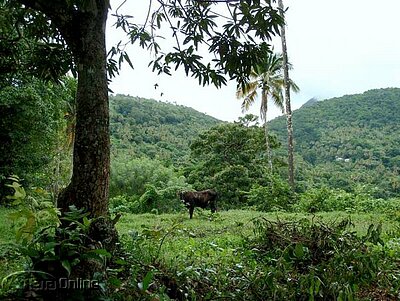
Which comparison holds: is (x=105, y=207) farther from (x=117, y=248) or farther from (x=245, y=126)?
(x=245, y=126)

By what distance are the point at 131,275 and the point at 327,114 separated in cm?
3635

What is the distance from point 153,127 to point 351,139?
16564 mm

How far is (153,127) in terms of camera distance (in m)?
36.3

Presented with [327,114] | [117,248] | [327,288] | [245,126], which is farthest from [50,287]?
[327,114]

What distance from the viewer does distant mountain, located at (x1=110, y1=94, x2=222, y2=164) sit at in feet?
107

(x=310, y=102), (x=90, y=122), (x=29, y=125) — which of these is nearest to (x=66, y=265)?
(x=90, y=122)

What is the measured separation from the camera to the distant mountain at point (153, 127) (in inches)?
1287

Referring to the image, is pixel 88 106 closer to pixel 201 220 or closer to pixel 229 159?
pixel 201 220

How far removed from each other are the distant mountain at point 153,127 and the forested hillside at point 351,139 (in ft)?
26.3

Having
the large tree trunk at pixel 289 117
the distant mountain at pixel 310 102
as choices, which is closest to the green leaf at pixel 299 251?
the large tree trunk at pixel 289 117

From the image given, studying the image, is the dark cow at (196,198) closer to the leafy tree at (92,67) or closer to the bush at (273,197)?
the bush at (273,197)

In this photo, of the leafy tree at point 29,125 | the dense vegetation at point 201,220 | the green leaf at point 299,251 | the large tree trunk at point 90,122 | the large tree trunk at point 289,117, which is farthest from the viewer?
the large tree trunk at point 289,117

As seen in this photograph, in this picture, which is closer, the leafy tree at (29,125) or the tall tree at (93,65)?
the tall tree at (93,65)

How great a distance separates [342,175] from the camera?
25.3m
